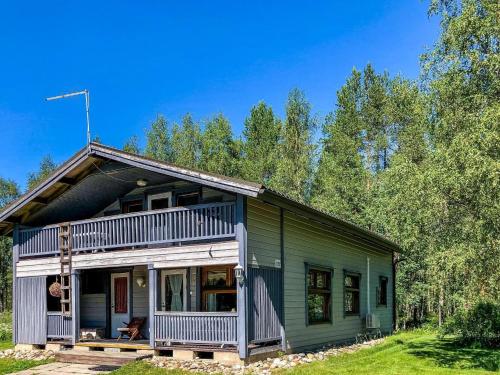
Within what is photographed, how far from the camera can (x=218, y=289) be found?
13562 millimetres

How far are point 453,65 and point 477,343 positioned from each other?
336 inches

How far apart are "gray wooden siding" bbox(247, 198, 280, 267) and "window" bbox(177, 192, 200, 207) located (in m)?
2.41

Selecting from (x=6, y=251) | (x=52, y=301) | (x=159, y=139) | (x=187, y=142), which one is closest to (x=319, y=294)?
(x=52, y=301)

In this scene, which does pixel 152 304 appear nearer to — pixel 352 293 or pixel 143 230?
pixel 143 230

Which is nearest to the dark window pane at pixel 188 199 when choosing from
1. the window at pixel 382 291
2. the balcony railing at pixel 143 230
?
the balcony railing at pixel 143 230

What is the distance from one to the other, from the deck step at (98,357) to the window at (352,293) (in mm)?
7525

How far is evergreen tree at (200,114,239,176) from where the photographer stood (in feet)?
121

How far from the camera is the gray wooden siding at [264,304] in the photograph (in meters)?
11.7

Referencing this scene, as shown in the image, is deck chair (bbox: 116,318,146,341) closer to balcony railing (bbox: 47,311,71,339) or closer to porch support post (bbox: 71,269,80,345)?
porch support post (bbox: 71,269,80,345)

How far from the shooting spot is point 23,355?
14.6 meters

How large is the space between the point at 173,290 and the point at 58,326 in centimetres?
333

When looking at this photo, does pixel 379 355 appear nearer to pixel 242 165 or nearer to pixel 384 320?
pixel 384 320

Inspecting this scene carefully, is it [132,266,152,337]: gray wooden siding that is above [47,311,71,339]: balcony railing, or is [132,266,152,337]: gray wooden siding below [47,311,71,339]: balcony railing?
above

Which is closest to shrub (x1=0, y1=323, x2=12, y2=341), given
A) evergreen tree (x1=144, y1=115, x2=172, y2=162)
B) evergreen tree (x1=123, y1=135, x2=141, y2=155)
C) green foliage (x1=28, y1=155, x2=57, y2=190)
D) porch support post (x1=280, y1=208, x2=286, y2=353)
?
porch support post (x1=280, y1=208, x2=286, y2=353)
